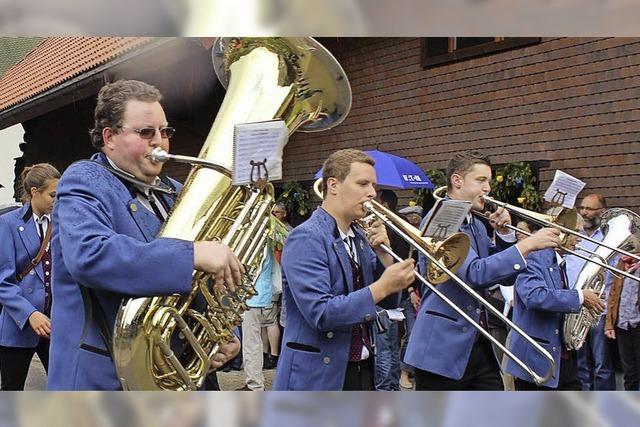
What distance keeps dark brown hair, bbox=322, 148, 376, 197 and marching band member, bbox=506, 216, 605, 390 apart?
130cm

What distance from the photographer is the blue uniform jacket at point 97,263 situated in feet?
5.79

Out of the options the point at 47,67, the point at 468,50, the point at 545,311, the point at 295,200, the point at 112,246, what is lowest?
the point at 545,311

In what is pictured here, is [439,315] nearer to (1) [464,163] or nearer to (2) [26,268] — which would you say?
(1) [464,163]

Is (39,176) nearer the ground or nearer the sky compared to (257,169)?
nearer the ground

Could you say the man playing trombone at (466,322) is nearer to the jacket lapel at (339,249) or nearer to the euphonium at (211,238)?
the jacket lapel at (339,249)

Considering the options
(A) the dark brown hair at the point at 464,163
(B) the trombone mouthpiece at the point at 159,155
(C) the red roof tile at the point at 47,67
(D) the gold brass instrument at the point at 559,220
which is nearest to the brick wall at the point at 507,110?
(C) the red roof tile at the point at 47,67

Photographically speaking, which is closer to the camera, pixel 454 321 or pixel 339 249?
pixel 339 249

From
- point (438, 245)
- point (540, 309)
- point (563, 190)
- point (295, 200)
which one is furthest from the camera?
point (295, 200)

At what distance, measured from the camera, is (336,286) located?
284 cm

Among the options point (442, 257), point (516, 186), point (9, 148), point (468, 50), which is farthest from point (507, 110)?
point (9, 148)

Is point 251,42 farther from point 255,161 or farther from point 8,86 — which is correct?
point 8,86

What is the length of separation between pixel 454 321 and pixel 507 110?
3882 mm

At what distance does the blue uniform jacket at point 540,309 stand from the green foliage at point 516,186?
2.44 m

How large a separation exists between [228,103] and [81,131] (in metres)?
7.69
